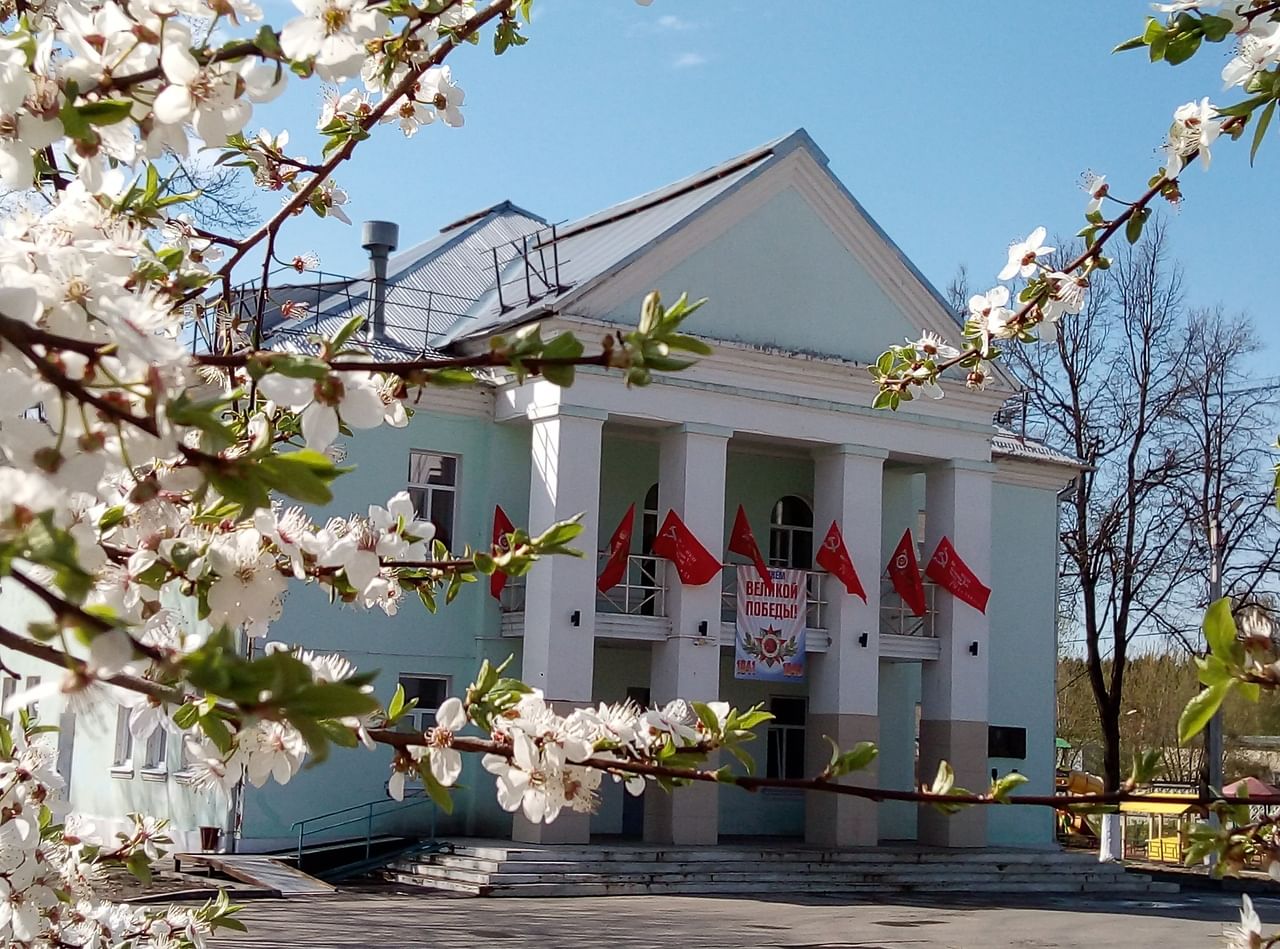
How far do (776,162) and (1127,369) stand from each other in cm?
1303

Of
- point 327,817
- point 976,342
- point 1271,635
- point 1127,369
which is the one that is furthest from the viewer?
point 1127,369

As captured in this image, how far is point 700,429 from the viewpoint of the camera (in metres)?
20.4

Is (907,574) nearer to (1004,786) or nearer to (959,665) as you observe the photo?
(959,665)

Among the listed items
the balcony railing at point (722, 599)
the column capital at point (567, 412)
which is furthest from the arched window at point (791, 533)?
the column capital at point (567, 412)

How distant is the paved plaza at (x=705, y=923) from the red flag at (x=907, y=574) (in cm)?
460

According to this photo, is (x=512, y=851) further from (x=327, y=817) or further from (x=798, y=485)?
(x=798, y=485)

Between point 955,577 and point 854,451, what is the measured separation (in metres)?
Answer: 2.40

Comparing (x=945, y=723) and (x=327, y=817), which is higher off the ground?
(x=945, y=723)

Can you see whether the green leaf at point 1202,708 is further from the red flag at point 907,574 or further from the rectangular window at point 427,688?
the red flag at point 907,574

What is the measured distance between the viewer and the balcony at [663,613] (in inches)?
791

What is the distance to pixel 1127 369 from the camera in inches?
1250

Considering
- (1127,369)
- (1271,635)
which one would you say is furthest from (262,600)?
(1127,369)

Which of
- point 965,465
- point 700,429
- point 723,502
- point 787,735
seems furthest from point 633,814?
point 965,465

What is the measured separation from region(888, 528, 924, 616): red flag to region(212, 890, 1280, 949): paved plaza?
4.60 m
